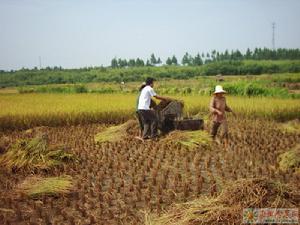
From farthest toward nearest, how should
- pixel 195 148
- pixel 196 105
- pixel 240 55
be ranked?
pixel 240 55, pixel 196 105, pixel 195 148

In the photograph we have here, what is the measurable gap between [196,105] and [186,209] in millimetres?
8978

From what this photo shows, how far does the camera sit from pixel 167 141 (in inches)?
304

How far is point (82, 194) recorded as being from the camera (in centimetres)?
483

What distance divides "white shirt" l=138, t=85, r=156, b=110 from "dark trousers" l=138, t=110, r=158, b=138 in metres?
0.11

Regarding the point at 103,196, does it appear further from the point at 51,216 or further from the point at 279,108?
the point at 279,108

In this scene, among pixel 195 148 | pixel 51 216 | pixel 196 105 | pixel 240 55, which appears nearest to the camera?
pixel 51 216

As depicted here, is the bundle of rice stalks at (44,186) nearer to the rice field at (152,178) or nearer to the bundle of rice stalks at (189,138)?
the rice field at (152,178)

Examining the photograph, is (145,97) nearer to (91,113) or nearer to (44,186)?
(44,186)

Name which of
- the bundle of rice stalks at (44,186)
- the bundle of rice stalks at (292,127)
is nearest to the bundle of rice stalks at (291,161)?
the bundle of rice stalks at (44,186)

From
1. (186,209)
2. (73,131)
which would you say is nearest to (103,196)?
(186,209)

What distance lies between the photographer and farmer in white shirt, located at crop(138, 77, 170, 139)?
7.74 meters

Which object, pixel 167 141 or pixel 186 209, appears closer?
pixel 186 209

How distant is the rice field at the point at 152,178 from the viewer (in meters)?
3.56

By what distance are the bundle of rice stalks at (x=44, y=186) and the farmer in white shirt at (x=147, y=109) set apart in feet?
9.53
